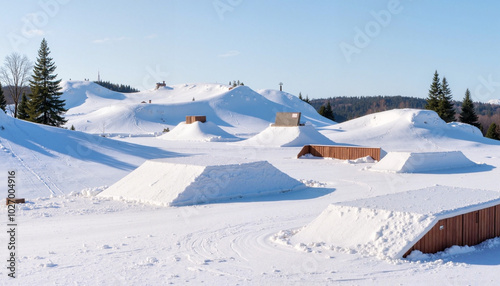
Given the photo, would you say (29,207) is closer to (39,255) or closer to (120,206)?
(120,206)

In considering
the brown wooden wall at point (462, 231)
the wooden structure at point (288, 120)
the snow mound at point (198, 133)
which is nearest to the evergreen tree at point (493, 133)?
the wooden structure at point (288, 120)

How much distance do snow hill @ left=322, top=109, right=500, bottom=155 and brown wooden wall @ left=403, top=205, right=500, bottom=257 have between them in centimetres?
3041

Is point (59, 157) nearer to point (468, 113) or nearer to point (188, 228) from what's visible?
point (188, 228)

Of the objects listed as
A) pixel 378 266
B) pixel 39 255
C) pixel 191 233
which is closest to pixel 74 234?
pixel 39 255

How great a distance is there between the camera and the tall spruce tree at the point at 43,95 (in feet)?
148

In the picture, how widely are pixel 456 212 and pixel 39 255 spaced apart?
7484 mm

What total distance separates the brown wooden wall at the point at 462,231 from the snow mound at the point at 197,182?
7.53 m

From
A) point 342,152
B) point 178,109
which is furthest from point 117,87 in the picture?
point 342,152

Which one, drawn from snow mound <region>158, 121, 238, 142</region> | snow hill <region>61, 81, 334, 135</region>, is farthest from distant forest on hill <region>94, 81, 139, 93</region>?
snow mound <region>158, 121, 238, 142</region>

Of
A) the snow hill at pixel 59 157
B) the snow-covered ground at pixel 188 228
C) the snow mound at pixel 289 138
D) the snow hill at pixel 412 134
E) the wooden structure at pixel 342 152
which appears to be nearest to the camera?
the snow-covered ground at pixel 188 228

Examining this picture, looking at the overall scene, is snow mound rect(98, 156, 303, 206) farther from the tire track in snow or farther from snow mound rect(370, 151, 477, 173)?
snow mound rect(370, 151, 477, 173)

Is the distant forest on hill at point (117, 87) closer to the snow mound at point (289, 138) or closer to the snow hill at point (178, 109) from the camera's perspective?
the snow hill at point (178, 109)

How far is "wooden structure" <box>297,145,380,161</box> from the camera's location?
28328 mm

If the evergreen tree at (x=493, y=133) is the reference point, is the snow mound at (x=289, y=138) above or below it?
below
